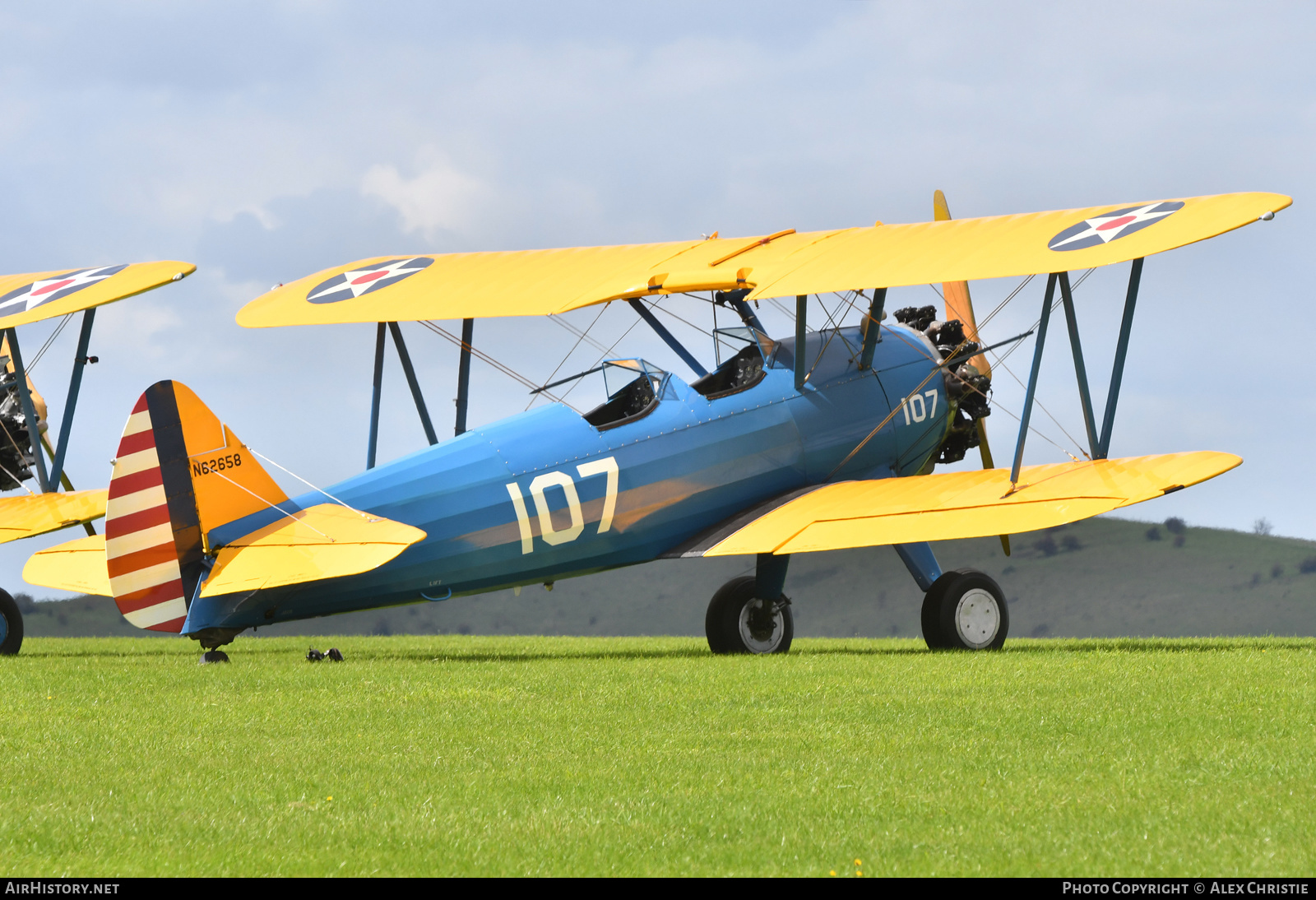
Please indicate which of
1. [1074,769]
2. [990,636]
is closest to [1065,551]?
[990,636]

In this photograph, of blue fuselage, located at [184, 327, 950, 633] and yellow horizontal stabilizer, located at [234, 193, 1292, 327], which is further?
yellow horizontal stabilizer, located at [234, 193, 1292, 327]

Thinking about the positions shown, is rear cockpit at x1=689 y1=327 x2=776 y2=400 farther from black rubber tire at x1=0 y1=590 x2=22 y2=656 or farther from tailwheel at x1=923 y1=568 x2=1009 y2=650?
black rubber tire at x1=0 y1=590 x2=22 y2=656

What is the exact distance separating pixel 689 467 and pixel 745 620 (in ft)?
5.21

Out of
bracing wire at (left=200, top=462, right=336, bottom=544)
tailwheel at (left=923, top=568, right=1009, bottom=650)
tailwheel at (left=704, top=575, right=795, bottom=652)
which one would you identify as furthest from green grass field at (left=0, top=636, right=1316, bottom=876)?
tailwheel at (left=704, top=575, right=795, bottom=652)

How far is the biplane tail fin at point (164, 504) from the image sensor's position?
975 centimetres

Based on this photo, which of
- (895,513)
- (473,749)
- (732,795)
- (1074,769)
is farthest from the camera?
(895,513)

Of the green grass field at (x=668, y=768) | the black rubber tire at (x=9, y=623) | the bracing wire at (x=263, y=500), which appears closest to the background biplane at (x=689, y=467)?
the bracing wire at (x=263, y=500)

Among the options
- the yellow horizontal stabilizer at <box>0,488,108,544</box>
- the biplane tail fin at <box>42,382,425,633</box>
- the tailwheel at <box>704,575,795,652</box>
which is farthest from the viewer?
the yellow horizontal stabilizer at <box>0,488,108,544</box>

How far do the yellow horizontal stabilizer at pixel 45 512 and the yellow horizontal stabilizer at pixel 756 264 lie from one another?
2.13m

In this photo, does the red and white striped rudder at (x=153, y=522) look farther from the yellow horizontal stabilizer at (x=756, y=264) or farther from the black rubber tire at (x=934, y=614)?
the black rubber tire at (x=934, y=614)

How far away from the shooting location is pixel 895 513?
1092cm

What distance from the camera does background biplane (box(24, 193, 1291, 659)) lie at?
9.88 metres
